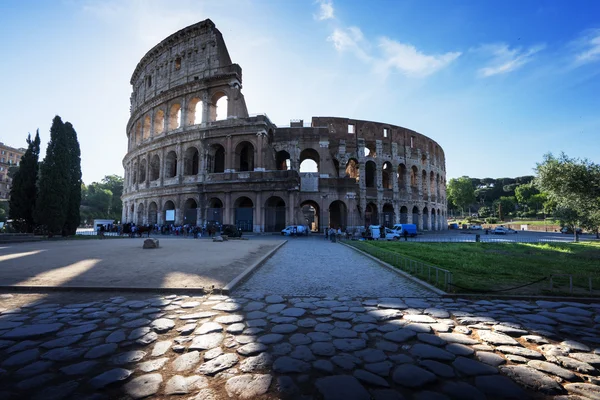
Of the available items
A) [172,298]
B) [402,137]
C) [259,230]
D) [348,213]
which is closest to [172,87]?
[259,230]

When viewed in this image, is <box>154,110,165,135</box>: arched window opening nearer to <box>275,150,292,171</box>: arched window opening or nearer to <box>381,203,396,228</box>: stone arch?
<box>275,150,292,171</box>: arched window opening

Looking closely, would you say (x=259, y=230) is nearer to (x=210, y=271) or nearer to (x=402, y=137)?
(x=210, y=271)

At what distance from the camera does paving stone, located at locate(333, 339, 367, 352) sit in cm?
294

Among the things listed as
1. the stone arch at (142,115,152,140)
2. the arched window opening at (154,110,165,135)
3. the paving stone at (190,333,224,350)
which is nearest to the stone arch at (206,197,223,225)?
the arched window opening at (154,110,165,135)

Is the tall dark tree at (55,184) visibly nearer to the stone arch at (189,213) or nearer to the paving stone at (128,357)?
the stone arch at (189,213)

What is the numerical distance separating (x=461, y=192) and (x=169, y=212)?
239 feet

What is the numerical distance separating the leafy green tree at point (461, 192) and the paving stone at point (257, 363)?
3280 inches

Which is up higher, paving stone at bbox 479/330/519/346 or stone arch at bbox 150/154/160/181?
stone arch at bbox 150/154/160/181

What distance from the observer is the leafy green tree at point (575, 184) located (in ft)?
59.1

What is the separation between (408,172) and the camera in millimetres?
38250

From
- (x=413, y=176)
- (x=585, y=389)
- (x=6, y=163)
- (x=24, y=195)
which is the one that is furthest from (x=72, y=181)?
(x=6, y=163)

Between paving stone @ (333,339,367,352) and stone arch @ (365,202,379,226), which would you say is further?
stone arch @ (365,202,379,226)

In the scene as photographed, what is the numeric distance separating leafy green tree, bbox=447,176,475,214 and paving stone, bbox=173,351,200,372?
83.7 m

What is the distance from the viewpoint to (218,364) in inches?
101
